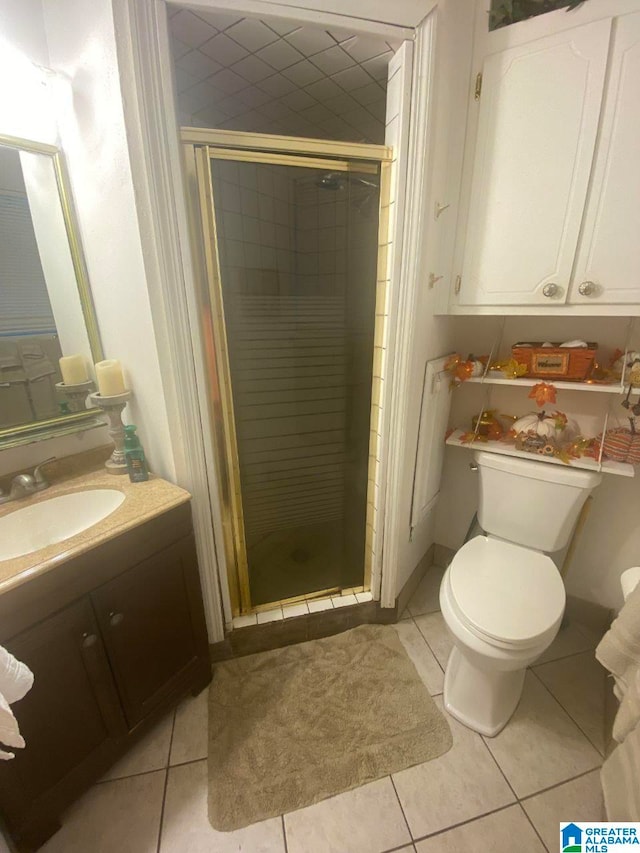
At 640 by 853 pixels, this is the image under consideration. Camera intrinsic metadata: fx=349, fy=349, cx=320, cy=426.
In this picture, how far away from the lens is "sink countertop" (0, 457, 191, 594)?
78cm

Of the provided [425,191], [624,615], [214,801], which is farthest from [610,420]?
[214,801]

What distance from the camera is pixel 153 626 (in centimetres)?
106

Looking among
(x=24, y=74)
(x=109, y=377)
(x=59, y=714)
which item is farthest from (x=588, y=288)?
(x=59, y=714)

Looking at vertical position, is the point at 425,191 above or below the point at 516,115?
below

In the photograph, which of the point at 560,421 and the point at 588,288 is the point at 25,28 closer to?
the point at 588,288

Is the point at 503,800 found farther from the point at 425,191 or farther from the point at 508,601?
the point at 425,191

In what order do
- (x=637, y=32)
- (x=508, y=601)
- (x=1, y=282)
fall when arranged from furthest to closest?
(x=508, y=601), (x=1, y=282), (x=637, y=32)

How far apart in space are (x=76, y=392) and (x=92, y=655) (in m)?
0.79

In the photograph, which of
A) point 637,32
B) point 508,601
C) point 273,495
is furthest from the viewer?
point 273,495

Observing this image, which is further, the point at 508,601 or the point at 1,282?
the point at 508,601

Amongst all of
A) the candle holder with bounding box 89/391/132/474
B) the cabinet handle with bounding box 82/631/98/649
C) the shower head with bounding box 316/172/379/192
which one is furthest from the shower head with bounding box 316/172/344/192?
the cabinet handle with bounding box 82/631/98/649

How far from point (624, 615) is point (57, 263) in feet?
6.27

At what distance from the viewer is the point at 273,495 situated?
1.53 metres

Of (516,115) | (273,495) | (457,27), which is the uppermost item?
(457,27)
